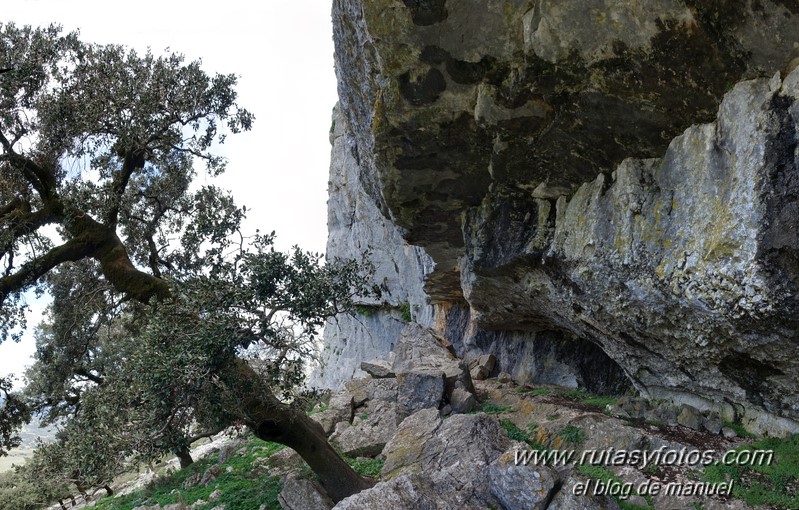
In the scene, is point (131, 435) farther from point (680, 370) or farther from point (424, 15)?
point (680, 370)

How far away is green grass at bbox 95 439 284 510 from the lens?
38.2 feet

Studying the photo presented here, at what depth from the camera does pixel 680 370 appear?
1053 cm

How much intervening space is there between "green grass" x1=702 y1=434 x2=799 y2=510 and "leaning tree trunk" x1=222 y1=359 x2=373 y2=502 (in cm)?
640

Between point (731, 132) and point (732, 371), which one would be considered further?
point (732, 371)

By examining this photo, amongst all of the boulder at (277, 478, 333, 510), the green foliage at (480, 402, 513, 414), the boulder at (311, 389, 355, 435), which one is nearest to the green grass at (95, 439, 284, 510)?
the boulder at (277, 478, 333, 510)

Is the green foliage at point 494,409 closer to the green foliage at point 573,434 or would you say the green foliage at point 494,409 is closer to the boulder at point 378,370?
the green foliage at point 573,434

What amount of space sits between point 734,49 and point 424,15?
13.0 feet

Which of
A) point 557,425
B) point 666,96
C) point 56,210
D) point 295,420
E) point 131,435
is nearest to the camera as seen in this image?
point 666,96

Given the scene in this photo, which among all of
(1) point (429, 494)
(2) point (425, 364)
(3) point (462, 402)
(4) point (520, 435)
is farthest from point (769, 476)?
(2) point (425, 364)

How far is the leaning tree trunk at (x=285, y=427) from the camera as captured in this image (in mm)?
9367

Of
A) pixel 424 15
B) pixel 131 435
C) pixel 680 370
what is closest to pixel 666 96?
pixel 424 15

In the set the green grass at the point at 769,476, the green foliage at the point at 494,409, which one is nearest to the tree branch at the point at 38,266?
the green foliage at the point at 494,409

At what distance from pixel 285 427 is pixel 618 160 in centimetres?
754

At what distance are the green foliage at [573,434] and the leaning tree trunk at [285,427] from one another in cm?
405
